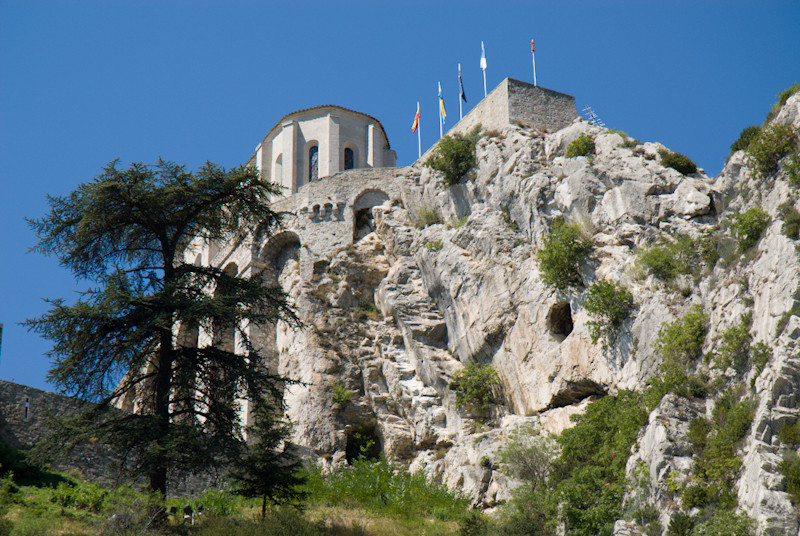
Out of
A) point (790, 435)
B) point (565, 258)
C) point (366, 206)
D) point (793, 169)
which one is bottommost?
point (790, 435)

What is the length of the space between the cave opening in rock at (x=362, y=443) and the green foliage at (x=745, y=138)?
1568 cm

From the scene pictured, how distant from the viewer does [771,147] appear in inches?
729

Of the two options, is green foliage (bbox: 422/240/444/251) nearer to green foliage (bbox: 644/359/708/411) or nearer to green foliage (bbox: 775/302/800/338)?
green foliage (bbox: 644/359/708/411)

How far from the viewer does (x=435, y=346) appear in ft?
91.8

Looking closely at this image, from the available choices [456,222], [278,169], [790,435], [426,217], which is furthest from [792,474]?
[278,169]

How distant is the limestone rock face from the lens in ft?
54.3

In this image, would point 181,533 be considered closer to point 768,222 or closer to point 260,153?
point 768,222

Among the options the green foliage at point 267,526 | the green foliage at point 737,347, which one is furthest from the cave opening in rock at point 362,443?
the green foliage at point 737,347

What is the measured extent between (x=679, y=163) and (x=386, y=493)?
1334 cm

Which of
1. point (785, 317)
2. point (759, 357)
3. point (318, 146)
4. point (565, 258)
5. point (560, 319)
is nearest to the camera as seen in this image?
point (785, 317)

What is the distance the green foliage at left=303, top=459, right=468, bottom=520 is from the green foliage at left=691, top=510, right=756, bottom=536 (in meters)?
8.13

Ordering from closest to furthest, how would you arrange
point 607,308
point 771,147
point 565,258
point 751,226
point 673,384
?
point 673,384 < point 751,226 < point 771,147 < point 607,308 < point 565,258

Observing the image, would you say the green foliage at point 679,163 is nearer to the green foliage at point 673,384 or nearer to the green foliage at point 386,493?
the green foliage at point 673,384

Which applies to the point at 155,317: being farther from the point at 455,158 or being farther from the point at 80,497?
→ the point at 455,158
